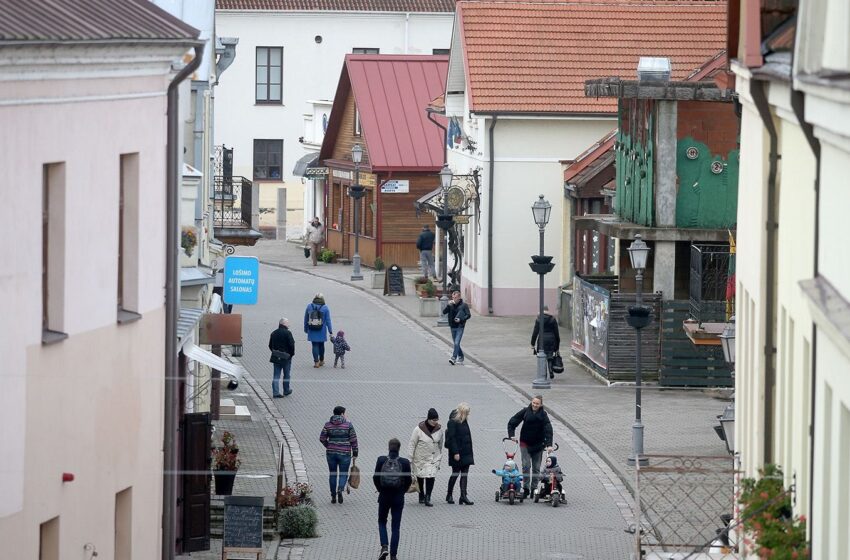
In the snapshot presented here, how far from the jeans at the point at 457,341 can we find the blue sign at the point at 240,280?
7.28m

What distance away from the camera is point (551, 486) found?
21.8m

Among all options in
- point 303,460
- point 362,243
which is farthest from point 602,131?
point 303,460

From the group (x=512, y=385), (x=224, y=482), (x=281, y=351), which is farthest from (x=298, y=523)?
(x=512, y=385)

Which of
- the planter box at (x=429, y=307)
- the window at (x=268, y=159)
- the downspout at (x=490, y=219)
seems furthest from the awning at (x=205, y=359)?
the window at (x=268, y=159)

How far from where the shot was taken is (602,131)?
39.1m

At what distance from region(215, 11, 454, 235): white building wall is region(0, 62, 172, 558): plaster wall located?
165 feet

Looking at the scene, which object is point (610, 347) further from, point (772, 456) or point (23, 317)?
point (23, 317)

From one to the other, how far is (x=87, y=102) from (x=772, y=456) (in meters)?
6.10

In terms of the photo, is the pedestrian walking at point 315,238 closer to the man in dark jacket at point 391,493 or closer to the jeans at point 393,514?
the man in dark jacket at point 391,493

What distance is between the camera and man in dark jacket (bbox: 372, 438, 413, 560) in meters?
19.0

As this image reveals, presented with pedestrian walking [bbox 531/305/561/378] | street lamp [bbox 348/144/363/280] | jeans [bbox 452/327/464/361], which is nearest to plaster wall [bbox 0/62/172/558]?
pedestrian walking [bbox 531/305/561/378]

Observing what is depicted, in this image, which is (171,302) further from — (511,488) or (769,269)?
(511,488)

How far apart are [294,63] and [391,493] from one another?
1938 inches

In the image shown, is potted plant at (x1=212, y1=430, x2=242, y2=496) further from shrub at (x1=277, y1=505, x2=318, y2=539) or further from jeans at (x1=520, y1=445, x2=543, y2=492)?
jeans at (x1=520, y1=445, x2=543, y2=492)
